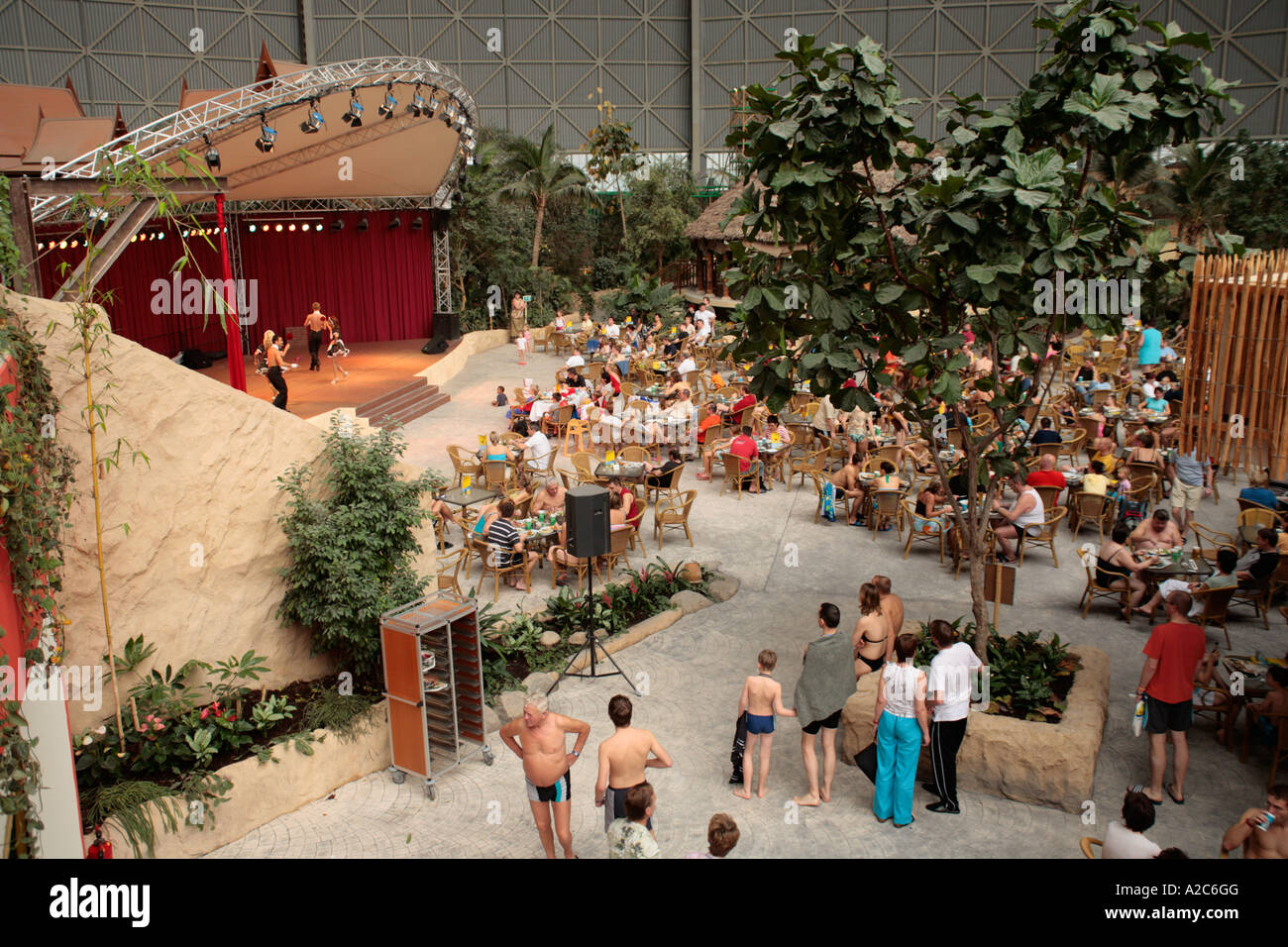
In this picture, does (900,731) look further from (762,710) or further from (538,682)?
(538,682)

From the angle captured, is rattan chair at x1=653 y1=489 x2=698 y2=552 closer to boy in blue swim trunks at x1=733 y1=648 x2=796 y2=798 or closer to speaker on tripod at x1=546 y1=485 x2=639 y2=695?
speaker on tripod at x1=546 y1=485 x2=639 y2=695

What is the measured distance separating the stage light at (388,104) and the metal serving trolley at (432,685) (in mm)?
10369

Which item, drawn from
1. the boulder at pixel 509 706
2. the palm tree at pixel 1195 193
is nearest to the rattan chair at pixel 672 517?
the boulder at pixel 509 706

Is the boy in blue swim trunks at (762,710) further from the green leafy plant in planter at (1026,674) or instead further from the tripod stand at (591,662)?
the tripod stand at (591,662)

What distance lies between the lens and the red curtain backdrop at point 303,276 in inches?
759

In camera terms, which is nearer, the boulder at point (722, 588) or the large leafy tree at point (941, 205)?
the large leafy tree at point (941, 205)

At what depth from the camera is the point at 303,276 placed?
75.7 ft

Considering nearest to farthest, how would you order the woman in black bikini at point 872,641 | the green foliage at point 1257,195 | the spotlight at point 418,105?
the woman in black bikini at point 872,641 < the spotlight at point 418,105 < the green foliage at point 1257,195

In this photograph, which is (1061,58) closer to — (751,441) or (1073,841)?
(1073,841)

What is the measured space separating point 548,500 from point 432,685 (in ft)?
12.3

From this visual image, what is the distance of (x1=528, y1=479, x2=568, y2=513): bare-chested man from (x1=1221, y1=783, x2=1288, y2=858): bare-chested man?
683 centimetres

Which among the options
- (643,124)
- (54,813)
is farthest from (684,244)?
(54,813)

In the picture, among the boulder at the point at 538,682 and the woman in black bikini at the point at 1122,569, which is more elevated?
the woman in black bikini at the point at 1122,569

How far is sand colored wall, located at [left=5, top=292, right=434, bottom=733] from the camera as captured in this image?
6.36 metres
